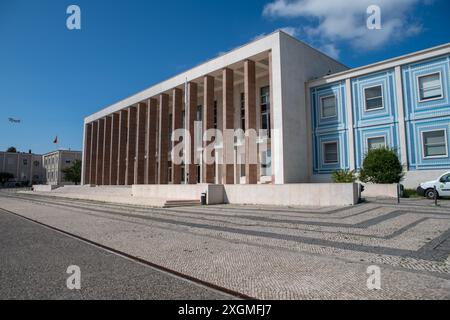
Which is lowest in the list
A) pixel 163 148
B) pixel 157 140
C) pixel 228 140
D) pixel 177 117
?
pixel 228 140

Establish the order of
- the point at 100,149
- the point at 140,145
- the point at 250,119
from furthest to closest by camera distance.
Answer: the point at 100,149, the point at 140,145, the point at 250,119

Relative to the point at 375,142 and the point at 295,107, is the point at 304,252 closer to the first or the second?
the point at 375,142

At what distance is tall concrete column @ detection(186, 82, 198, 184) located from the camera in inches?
1093

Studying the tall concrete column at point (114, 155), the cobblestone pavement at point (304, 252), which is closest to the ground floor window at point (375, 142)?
the cobblestone pavement at point (304, 252)

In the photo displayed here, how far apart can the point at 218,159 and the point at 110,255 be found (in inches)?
966

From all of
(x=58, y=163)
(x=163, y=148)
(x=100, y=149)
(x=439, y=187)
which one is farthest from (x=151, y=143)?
(x=58, y=163)

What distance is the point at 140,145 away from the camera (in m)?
35.8

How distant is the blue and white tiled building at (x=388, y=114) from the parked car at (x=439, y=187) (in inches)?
90.4

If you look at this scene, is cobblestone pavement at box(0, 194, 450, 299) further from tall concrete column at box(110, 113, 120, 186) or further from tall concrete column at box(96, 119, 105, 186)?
tall concrete column at box(96, 119, 105, 186)

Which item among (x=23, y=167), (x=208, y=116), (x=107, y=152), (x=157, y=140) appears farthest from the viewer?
(x=23, y=167)

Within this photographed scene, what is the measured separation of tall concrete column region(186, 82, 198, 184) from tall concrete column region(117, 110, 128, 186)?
46.7 ft

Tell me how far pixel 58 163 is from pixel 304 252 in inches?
3382

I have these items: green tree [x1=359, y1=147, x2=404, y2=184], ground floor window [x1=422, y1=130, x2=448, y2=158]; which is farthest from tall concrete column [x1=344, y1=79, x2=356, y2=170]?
ground floor window [x1=422, y1=130, x2=448, y2=158]
